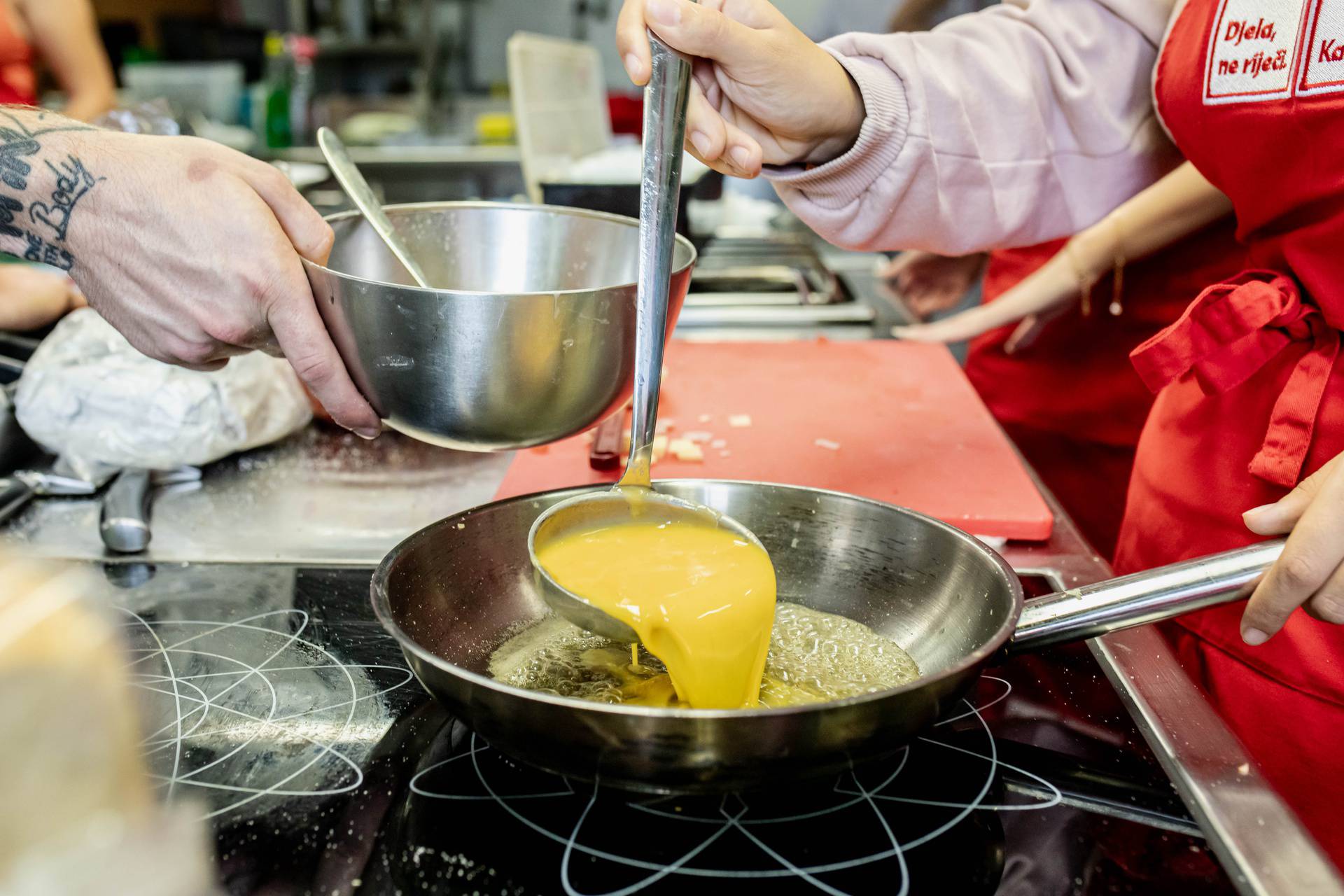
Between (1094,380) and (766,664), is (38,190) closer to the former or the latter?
(766,664)

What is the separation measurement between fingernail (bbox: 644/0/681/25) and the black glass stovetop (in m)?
0.49

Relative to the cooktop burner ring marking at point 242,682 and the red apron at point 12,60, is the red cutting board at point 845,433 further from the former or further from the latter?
the red apron at point 12,60

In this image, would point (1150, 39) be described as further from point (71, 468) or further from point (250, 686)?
point (71, 468)

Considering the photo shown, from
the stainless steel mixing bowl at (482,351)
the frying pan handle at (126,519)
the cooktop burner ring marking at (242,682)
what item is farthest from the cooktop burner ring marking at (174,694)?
the stainless steel mixing bowl at (482,351)

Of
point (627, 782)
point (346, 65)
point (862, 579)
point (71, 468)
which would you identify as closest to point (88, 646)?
point (627, 782)

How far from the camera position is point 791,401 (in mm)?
1268

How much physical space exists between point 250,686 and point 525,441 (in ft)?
0.83

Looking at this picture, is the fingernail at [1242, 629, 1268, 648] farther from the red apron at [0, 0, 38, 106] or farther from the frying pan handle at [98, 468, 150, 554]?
the red apron at [0, 0, 38, 106]

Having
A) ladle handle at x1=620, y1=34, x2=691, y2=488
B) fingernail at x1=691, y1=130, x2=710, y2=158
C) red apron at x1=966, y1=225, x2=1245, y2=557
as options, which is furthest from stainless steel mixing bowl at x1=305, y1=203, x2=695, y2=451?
red apron at x1=966, y1=225, x2=1245, y2=557

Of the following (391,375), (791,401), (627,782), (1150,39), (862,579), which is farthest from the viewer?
(791,401)

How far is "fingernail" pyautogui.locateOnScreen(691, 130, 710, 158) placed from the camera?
0.83 meters

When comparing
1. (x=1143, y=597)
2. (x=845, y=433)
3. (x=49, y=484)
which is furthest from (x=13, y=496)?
(x=1143, y=597)

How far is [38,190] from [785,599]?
2.07ft

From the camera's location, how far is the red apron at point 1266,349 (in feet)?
2.55
